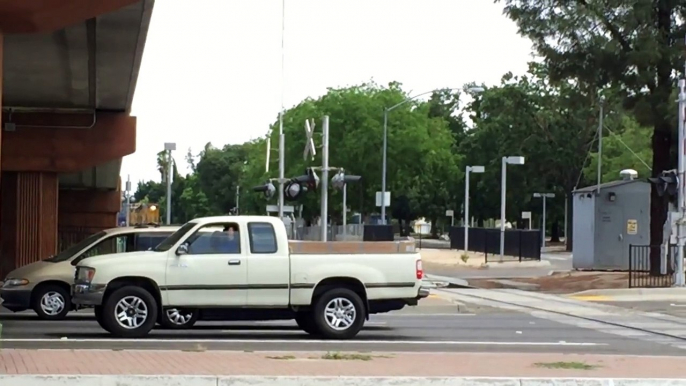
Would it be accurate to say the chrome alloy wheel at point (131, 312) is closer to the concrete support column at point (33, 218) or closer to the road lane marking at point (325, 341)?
the road lane marking at point (325, 341)

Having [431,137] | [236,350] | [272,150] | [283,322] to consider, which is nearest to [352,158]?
[431,137]

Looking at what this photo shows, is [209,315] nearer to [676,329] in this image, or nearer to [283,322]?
[283,322]

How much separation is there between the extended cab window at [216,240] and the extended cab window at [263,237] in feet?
0.68

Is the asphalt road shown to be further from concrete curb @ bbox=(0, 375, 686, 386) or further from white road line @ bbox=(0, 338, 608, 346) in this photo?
concrete curb @ bbox=(0, 375, 686, 386)

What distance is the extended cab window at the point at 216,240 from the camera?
17344mm

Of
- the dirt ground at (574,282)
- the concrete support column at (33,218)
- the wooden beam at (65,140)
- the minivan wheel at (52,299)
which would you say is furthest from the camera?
the concrete support column at (33,218)

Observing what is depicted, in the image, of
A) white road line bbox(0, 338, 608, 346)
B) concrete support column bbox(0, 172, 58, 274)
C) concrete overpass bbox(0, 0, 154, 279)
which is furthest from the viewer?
concrete support column bbox(0, 172, 58, 274)

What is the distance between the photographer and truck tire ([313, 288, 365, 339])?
684 inches

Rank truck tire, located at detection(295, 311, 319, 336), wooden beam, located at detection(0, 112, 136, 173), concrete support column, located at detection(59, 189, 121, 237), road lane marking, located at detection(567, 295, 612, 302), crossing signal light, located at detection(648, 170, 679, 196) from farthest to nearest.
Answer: concrete support column, located at detection(59, 189, 121, 237), wooden beam, located at detection(0, 112, 136, 173), crossing signal light, located at detection(648, 170, 679, 196), road lane marking, located at detection(567, 295, 612, 302), truck tire, located at detection(295, 311, 319, 336)

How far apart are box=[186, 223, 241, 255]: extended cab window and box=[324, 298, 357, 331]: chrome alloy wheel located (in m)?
1.59

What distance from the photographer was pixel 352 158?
62.6 metres

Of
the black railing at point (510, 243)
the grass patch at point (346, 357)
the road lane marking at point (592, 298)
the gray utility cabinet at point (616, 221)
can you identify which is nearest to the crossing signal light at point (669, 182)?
the road lane marking at point (592, 298)

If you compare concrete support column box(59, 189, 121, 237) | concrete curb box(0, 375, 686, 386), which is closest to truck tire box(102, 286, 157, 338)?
concrete curb box(0, 375, 686, 386)

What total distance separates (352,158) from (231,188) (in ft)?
235
